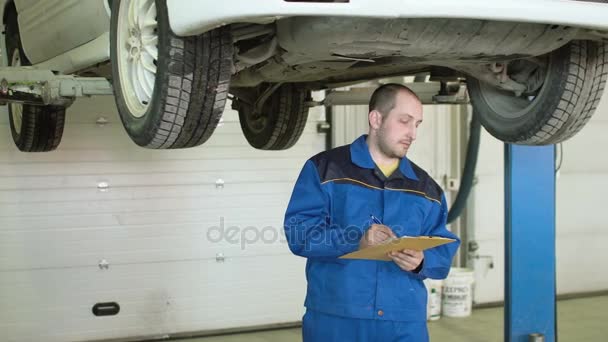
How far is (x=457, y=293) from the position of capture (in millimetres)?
7020

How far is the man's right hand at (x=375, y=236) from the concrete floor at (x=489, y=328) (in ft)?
12.6

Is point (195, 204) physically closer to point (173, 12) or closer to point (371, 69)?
point (371, 69)

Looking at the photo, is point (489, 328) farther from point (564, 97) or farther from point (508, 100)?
point (564, 97)

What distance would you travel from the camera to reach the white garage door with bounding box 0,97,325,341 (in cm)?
595

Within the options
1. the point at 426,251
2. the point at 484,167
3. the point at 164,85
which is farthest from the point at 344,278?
the point at 484,167

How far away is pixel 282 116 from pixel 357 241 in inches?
68.9

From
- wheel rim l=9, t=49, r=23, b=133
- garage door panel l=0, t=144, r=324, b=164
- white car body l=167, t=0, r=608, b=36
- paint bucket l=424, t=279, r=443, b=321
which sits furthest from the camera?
paint bucket l=424, t=279, r=443, b=321

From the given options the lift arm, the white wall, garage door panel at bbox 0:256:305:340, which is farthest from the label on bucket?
the lift arm

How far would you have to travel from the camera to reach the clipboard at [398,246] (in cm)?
253

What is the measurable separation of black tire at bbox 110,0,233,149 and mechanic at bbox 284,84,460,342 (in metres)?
0.54

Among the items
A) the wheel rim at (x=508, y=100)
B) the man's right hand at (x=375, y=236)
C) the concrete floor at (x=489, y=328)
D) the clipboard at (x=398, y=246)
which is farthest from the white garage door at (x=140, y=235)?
the man's right hand at (x=375, y=236)

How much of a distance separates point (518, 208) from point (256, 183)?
2420 millimetres

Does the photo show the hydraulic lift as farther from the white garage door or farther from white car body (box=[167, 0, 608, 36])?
white car body (box=[167, 0, 608, 36])

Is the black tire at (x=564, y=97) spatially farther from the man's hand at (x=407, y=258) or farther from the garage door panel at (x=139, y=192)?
the garage door panel at (x=139, y=192)
